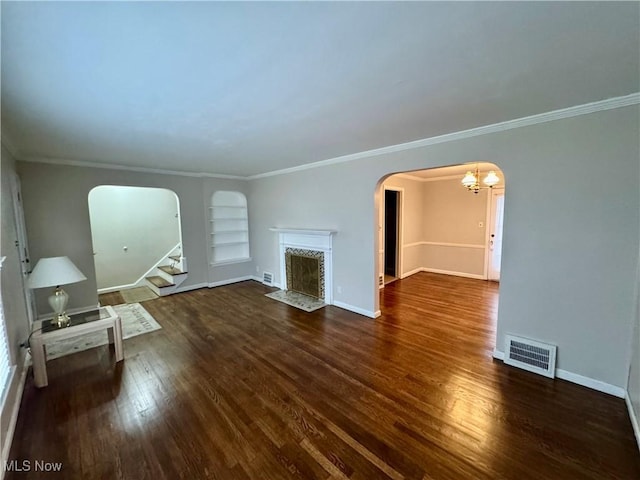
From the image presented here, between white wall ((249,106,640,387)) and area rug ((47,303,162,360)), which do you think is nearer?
white wall ((249,106,640,387))

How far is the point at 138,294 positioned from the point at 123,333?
229cm

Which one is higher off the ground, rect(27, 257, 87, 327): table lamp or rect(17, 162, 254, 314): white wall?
rect(17, 162, 254, 314): white wall

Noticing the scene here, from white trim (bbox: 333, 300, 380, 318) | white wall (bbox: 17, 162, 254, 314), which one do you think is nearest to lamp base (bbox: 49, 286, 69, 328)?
white wall (bbox: 17, 162, 254, 314)

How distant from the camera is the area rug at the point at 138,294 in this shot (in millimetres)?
5250

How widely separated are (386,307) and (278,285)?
2.48m

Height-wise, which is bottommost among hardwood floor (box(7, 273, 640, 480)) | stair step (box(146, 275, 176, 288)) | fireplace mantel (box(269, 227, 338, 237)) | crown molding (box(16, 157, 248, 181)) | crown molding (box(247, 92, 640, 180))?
hardwood floor (box(7, 273, 640, 480))

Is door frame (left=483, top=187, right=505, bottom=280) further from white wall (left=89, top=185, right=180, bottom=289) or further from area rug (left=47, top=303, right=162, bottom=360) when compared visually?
white wall (left=89, top=185, right=180, bottom=289)

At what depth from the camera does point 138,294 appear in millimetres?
5660

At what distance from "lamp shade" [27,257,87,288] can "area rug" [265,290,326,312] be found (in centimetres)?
296

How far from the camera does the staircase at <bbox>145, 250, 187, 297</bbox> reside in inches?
213

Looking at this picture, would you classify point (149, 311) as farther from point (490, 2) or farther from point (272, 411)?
point (490, 2)

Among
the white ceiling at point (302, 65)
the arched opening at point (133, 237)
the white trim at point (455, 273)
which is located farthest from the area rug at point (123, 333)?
the white trim at point (455, 273)

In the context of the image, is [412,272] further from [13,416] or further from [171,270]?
[13,416]
